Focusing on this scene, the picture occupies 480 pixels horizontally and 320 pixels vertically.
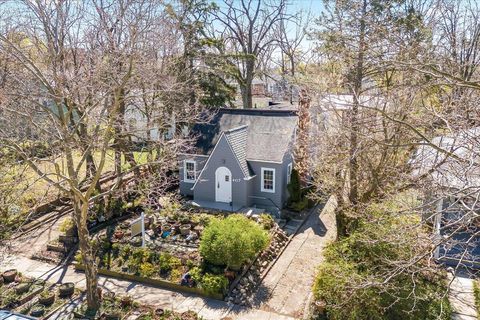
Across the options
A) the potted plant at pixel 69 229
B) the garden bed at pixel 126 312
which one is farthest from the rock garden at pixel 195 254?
the garden bed at pixel 126 312

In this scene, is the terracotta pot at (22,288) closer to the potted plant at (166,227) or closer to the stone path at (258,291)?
the stone path at (258,291)

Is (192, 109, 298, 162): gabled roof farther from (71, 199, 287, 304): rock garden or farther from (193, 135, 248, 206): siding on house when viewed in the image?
(71, 199, 287, 304): rock garden

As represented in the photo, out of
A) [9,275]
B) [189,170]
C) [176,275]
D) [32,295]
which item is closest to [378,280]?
[176,275]

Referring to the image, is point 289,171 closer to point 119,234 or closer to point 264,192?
point 264,192

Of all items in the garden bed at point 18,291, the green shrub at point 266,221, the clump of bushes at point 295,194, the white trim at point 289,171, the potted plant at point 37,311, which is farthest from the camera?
the white trim at point 289,171

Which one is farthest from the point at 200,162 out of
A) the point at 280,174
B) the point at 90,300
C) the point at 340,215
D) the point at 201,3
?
the point at 201,3

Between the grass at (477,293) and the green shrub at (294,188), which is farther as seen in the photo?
the green shrub at (294,188)

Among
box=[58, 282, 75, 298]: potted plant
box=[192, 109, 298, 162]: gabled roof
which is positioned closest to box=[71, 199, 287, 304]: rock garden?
box=[58, 282, 75, 298]: potted plant
